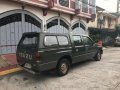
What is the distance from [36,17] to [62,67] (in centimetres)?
667

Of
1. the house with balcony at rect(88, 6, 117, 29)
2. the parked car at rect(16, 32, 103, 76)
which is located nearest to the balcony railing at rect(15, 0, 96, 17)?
the house with balcony at rect(88, 6, 117, 29)

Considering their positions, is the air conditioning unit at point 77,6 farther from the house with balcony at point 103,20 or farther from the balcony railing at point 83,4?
the house with balcony at point 103,20

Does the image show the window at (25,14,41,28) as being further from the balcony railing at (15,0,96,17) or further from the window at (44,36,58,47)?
the window at (44,36,58,47)

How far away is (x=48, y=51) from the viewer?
605 centimetres

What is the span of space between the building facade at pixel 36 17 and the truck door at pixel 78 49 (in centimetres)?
422

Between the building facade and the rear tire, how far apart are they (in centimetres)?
430

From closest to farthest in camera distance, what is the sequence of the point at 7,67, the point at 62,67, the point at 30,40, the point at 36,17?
1. the point at 30,40
2. the point at 62,67
3. the point at 7,67
4. the point at 36,17

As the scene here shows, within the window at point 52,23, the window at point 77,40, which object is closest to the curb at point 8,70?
the window at point 77,40

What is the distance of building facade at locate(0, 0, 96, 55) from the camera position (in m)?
10.3

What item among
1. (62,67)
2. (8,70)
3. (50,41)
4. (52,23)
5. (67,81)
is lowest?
(67,81)

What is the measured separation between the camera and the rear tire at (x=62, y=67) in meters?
6.65

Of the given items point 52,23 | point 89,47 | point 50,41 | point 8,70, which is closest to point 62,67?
point 50,41

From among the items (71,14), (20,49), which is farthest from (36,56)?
(71,14)

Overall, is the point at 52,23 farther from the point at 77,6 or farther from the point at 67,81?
the point at 67,81
